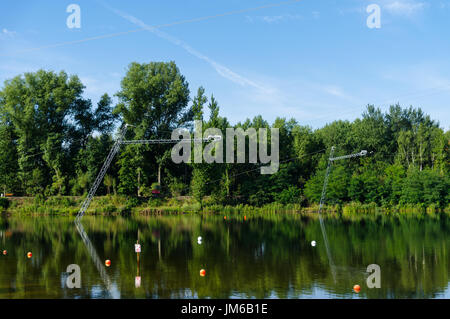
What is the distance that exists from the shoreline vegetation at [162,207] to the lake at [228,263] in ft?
57.2

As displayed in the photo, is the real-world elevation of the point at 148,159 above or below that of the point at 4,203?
above

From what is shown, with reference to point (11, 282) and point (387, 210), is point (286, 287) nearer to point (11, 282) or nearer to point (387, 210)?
point (11, 282)

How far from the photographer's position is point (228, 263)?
18.1m

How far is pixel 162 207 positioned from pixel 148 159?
870cm

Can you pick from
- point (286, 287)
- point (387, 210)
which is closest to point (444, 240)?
point (286, 287)

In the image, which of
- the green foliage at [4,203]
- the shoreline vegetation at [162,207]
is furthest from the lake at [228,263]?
the green foliage at [4,203]

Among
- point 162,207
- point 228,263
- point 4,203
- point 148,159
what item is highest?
point 148,159

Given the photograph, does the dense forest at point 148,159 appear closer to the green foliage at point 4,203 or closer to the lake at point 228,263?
the green foliage at point 4,203

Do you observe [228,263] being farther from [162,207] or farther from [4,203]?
[4,203]

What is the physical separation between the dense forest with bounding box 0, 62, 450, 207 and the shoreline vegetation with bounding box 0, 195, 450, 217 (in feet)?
3.29

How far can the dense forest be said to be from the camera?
50281 millimetres

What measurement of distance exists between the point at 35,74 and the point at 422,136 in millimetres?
53366

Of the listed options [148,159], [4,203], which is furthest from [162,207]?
[4,203]

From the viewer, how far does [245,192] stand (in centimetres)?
5253
